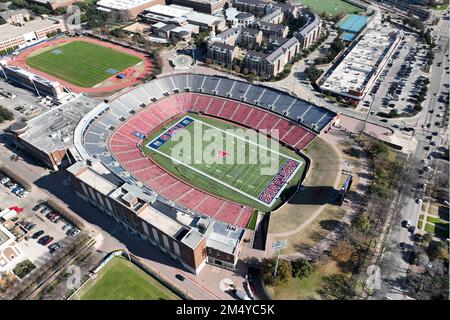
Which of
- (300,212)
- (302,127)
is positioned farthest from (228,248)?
(302,127)

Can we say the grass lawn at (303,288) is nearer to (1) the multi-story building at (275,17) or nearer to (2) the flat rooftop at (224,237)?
(2) the flat rooftop at (224,237)

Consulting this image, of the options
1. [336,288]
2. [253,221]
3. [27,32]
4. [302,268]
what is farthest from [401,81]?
[27,32]

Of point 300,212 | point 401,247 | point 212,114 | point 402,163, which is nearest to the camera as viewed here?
point 401,247

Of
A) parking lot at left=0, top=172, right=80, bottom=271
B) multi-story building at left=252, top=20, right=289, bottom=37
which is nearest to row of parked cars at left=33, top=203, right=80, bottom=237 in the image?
parking lot at left=0, top=172, right=80, bottom=271

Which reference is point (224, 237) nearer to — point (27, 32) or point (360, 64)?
point (360, 64)

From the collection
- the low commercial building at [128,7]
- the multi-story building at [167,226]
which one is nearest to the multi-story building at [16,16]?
the low commercial building at [128,7]

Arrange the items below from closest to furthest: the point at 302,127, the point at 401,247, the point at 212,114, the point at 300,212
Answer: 1. the point at 401,247
2. the point at 300,212
3. the point at 302,127
4. the point at 212,114

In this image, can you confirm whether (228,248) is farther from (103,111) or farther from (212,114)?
(103,111)
